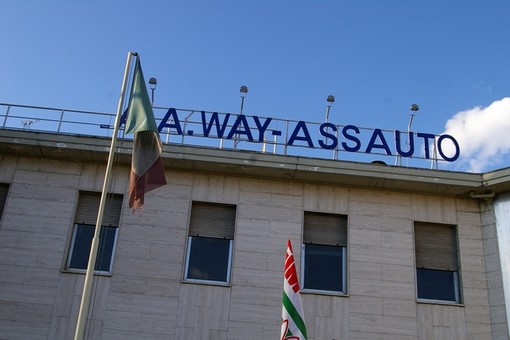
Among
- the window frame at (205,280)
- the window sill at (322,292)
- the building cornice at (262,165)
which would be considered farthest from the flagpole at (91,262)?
the window sill at (322,292)

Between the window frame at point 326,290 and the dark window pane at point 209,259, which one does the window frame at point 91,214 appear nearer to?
the dark window pane at point 209,259

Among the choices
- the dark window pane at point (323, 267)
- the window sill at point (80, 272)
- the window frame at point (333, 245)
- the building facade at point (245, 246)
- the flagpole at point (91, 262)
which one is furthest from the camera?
the dark window pane at point (323, 267)

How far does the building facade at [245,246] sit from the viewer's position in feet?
45.9

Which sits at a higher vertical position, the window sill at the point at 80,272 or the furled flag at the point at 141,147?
the furled flag at the point at 141,147

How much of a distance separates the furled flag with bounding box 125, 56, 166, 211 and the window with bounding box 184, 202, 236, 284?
3.99 metres

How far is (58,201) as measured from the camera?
14922mm

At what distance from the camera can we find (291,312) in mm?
11438

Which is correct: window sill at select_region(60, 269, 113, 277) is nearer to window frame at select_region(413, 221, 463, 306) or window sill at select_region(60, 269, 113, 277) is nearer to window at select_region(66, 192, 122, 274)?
window at select_region(66, 192, 122, 274)

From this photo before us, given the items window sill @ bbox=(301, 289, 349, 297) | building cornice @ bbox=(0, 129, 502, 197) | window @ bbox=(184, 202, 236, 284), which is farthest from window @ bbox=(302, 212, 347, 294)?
window @ bbox=(184, 202, 236, 284)

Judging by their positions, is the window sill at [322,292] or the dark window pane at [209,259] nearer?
the window sill at [322,292]

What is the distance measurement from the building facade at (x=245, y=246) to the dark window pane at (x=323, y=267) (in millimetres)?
34

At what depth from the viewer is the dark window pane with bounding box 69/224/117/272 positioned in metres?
14.5

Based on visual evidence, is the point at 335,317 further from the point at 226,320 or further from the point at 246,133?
the point at 246,133

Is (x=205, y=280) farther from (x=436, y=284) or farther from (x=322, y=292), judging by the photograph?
(x=436, y=284)
